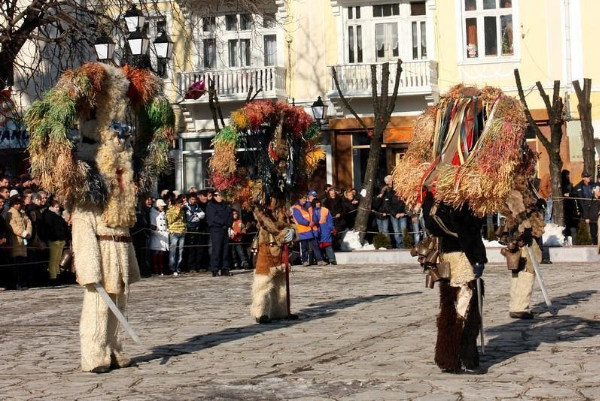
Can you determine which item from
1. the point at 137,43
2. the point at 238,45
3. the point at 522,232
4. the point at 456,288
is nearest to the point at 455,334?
the point at 456,288

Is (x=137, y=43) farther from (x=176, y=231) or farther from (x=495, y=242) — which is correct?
(x=495, y=242)

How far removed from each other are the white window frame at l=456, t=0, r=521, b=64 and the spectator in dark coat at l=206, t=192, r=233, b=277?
12.8 meters

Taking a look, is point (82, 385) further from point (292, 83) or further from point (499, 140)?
point (292, 83)

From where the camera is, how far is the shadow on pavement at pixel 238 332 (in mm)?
12094

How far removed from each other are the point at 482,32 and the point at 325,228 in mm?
11353

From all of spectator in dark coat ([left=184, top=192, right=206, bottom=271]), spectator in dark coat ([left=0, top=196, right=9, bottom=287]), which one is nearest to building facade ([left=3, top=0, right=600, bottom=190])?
spectator in dark coat ([left=184, top=192, right=206, bottom=271])

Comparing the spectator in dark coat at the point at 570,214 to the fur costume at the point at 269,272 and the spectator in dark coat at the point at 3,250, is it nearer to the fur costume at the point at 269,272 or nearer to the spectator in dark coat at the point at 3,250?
the spectator in dark coat at the point at 3,250

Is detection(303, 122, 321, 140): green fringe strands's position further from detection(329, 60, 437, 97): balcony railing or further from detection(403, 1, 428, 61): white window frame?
detection(403, 1, 428, 61): white window frame

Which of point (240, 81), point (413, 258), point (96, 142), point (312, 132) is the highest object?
point (240, 81)

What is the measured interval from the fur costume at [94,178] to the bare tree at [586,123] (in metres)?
21.0

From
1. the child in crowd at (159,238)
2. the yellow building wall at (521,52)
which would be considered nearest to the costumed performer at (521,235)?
the child in crowd at (159,238)

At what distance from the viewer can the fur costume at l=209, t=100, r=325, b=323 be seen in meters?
14.3

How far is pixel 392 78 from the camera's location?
3525 cm

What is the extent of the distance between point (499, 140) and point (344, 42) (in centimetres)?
2620
